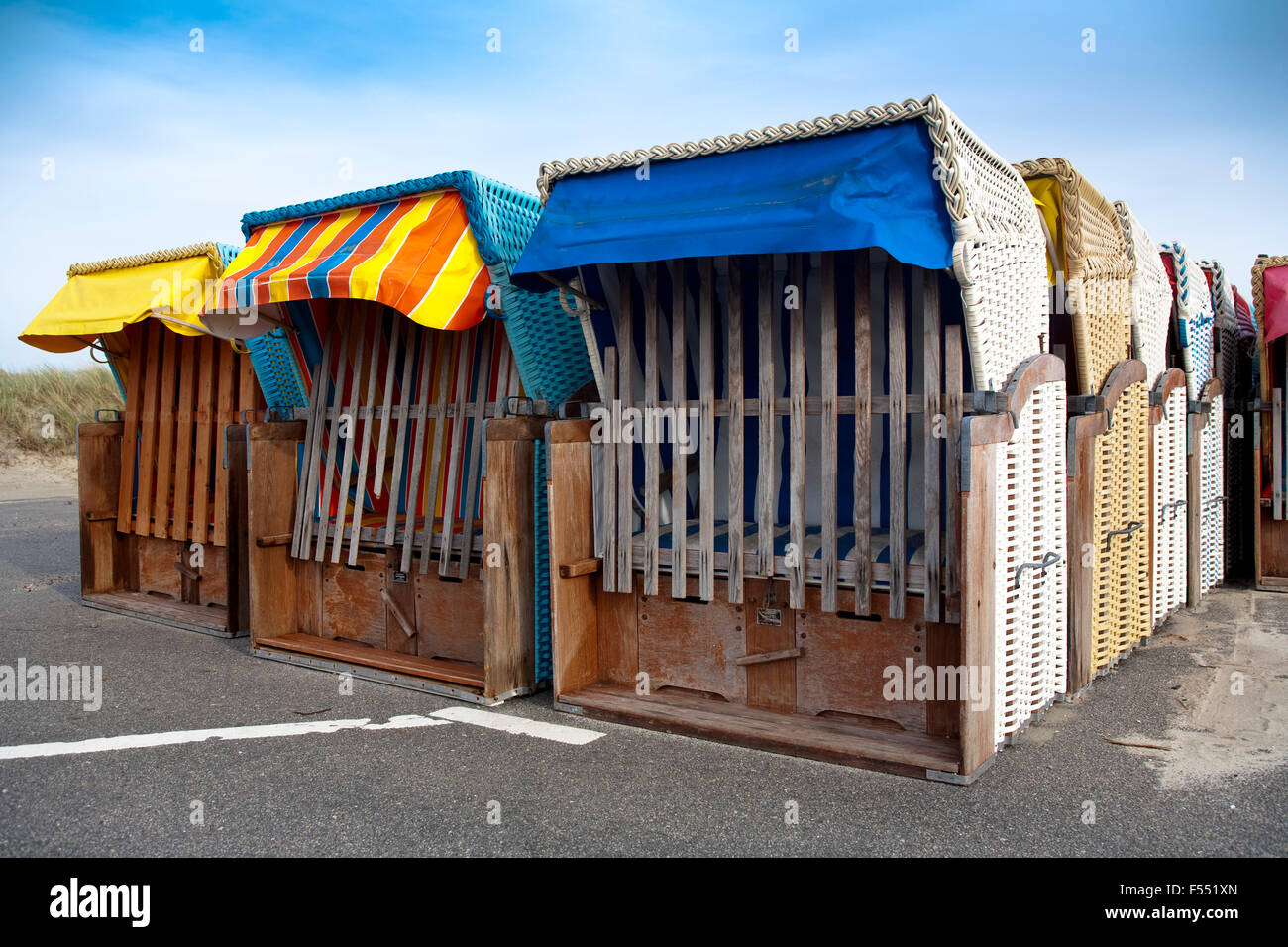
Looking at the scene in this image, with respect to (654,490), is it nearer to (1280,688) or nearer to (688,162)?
(688,162)

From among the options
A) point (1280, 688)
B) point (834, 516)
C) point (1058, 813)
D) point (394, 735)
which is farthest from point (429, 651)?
point (1280, 688)

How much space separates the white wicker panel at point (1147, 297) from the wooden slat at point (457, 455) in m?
4.17

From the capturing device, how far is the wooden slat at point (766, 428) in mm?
4672

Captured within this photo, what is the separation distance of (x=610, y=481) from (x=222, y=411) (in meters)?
4.18

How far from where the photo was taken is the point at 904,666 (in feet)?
14.8

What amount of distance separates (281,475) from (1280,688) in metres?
6.36

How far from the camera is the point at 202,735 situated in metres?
4.80

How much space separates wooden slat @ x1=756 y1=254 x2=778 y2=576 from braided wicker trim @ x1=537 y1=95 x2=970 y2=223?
68 cm

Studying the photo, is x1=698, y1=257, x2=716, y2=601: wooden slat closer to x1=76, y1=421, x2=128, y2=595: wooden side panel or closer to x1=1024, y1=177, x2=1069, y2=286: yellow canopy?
x1=1024, y1=177, x2=1069, y2=286: yellow canopy

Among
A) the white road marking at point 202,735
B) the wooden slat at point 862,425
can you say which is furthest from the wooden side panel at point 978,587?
the white road marking at point 202,735

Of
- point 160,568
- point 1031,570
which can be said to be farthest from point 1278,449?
point 160,568

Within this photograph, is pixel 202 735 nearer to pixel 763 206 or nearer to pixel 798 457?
pixel 798 457

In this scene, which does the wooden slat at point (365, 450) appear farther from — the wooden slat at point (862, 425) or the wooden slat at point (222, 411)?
the wooden slat at point (862, 425)

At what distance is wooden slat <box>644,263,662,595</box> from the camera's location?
4.98m
